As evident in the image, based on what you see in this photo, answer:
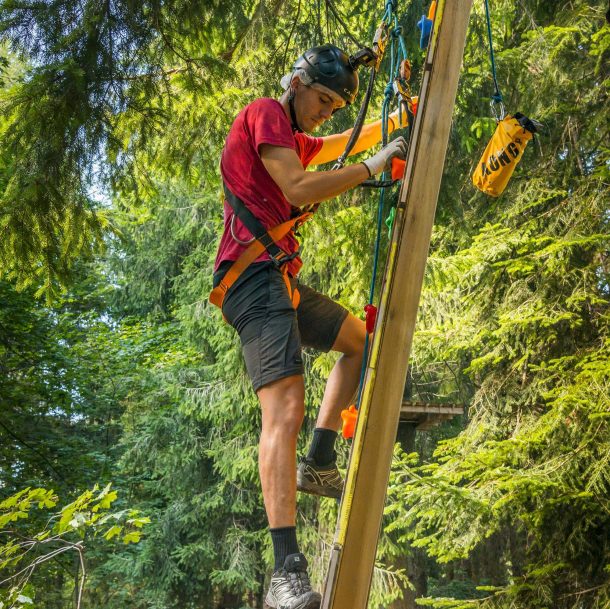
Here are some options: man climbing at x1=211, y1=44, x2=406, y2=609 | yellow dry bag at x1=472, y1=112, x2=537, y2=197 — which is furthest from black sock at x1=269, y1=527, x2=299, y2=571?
yellow dry bag at x1=472, y1=112, x2=537, y2=197

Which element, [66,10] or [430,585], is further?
[430,585]

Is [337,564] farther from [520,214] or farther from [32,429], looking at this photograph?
[32,429]

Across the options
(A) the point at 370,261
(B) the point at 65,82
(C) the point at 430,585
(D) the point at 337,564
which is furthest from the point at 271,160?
(C) the point at 430,585

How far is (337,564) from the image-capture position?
2102 millimetres

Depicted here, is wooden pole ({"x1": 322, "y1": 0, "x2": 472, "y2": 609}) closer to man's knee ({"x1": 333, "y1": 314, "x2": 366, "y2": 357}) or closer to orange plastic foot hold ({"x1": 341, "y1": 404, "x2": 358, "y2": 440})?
orange plastic foot hold ({"x1": 341, "y1": 404, "x2": 358, "y2": 440})

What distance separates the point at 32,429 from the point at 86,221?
7.74 m

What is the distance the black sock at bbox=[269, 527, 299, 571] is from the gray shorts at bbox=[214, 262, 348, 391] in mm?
436

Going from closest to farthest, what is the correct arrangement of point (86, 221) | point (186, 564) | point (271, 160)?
point (271, 160)
point (86, 221)
point (186, 564)

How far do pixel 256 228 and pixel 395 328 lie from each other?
711 millimetres

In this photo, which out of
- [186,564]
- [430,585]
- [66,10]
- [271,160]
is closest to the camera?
[271,160]

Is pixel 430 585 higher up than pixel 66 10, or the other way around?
pixel 66 10

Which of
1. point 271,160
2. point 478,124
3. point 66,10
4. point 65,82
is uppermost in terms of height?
point 478,124

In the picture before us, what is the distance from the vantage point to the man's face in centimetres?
291

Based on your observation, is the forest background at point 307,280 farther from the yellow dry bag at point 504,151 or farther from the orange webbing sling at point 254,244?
the yellow dry bag at point 504,151
